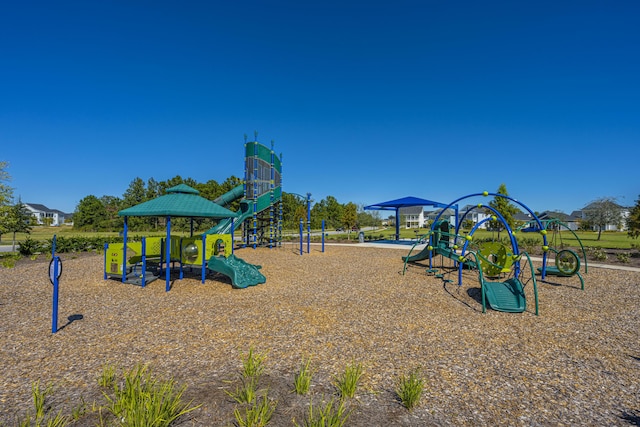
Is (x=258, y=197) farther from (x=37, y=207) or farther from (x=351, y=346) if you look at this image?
(x=37, y=207)

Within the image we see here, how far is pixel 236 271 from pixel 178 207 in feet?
7.92

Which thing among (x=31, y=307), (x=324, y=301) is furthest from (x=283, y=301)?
(x=31, y=307)

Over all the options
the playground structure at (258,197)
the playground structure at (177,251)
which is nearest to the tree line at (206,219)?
the playground structure at (258,197)

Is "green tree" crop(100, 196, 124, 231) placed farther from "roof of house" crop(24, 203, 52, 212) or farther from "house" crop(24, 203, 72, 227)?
"roof of house" crop(24, 203, 52, 212)

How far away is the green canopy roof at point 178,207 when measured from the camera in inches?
347

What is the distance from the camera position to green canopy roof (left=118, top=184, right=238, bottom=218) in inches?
347

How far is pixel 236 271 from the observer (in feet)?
29.4

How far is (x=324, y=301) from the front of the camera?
24.7ft

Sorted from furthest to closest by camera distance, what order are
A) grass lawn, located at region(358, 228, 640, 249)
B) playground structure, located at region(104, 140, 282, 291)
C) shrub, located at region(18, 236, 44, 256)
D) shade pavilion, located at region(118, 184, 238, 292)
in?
grass lawn, located at region(358, 228, 640, 249) → shrub, located at region(18, 236, 44, 256) → playground structure, located at region(104, 140, 282, 291) → shade pavilion, located at region(118, 184, 238, 292)

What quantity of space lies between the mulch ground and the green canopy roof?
2.06 metres

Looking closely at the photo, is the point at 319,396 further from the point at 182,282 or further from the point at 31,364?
the point at 182,282

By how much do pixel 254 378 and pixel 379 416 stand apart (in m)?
1.45

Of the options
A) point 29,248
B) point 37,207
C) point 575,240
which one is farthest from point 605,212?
point 37,207

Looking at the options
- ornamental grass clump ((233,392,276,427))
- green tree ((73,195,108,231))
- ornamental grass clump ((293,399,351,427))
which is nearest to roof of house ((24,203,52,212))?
green tree ((73,195,108,231))
